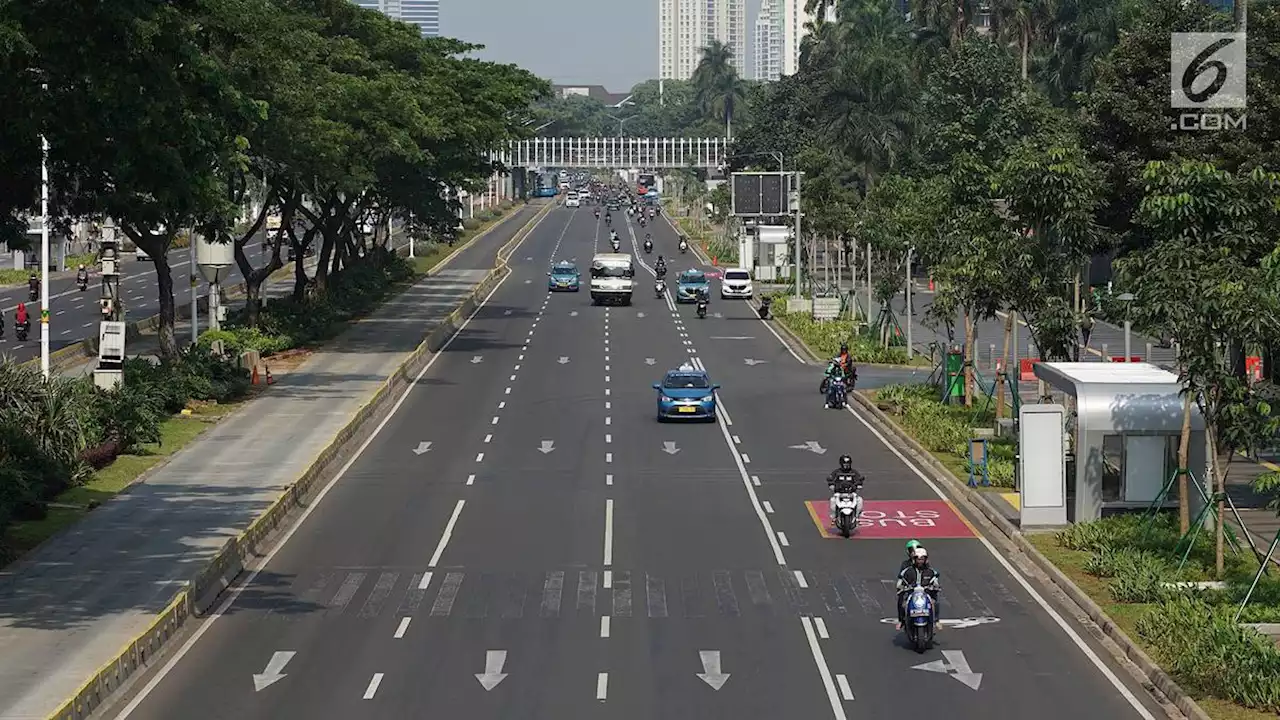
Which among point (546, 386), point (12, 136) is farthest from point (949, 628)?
point (546, 386)

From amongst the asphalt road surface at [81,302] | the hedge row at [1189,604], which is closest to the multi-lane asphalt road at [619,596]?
the hedge row at [1189,604]

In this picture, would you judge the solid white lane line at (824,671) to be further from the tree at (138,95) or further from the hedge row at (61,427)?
the hedge row at (61,427)

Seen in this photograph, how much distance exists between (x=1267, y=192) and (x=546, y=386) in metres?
32.5

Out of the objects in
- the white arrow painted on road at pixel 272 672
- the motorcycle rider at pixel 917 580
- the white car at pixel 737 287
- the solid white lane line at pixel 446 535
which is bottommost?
the white arrow painted on road at pixel 272 672

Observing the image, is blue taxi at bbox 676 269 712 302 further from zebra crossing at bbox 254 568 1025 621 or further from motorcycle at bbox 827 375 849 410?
zebra crossing at bbox 254 568 1025 621

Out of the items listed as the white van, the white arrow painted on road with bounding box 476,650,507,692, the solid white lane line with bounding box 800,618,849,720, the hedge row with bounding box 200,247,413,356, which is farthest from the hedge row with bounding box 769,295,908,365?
the white arrow painted on road with bounding box 476,650,507,692

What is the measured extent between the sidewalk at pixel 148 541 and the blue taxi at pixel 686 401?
8.40 m

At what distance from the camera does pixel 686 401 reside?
5353 cm

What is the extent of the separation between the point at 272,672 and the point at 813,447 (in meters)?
25.3

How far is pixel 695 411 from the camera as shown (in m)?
53.8

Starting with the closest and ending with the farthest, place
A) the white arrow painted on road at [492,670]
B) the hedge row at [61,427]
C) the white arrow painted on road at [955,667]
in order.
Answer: the white arrow painted on road at [492,670] → the white arrow painted on road at [955,667] → the hedge row at [61,427]

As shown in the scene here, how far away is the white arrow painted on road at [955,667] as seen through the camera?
24922mm

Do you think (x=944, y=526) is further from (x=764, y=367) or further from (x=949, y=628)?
(x=764, y=367)

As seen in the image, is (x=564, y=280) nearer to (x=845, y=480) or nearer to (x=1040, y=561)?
(x=845, y=480)
